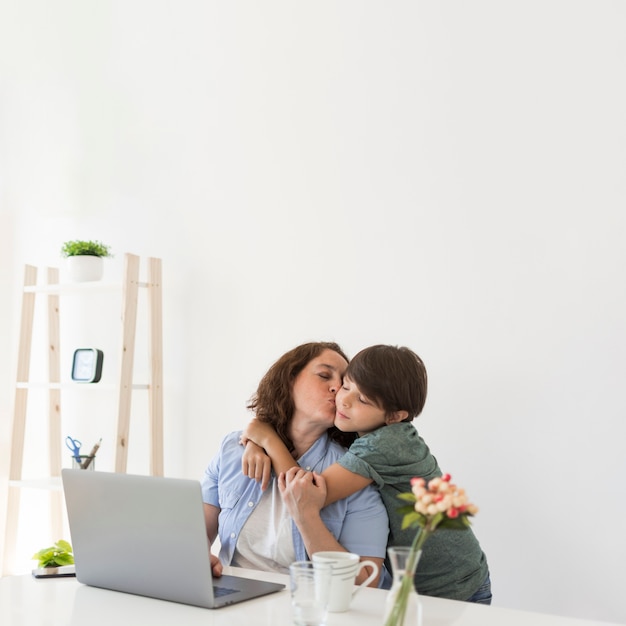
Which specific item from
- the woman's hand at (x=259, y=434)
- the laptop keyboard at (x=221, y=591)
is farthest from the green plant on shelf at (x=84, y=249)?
the laptop keyboard at (x=221, y=591)

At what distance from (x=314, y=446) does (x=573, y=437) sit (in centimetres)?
67

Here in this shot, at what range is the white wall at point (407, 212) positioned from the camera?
216 centimetres

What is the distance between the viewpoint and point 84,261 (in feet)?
10.3

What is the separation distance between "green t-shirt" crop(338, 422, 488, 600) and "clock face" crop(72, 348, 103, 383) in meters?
1.52

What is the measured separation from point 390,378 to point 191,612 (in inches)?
27.2

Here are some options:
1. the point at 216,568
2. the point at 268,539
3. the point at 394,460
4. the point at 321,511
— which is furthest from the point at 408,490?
the point at 216,568

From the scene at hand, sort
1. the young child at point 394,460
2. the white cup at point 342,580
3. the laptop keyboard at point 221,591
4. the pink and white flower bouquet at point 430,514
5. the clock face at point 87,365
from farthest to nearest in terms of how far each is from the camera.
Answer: the clock face at point 87,365, the young child at point 394,460, the laptop keyboard at point 221,591, the white cup at point 342,580, the pink and white flower bouquet at point 430,514

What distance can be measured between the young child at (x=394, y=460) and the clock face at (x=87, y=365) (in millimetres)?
1342

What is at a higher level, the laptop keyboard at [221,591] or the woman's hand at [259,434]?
the woman's hand at [259,434]

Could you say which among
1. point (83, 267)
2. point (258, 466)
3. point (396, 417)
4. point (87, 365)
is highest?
point (83, 267)

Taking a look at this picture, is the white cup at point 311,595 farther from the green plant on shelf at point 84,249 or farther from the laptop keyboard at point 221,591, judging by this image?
the green plant on shelf at point 84,249

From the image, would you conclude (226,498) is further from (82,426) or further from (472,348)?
(82,426)

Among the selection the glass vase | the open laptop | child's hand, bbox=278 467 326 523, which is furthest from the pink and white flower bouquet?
child's hand, bbox=278 467 326 523

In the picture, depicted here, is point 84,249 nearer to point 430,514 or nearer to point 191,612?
point 191,612
